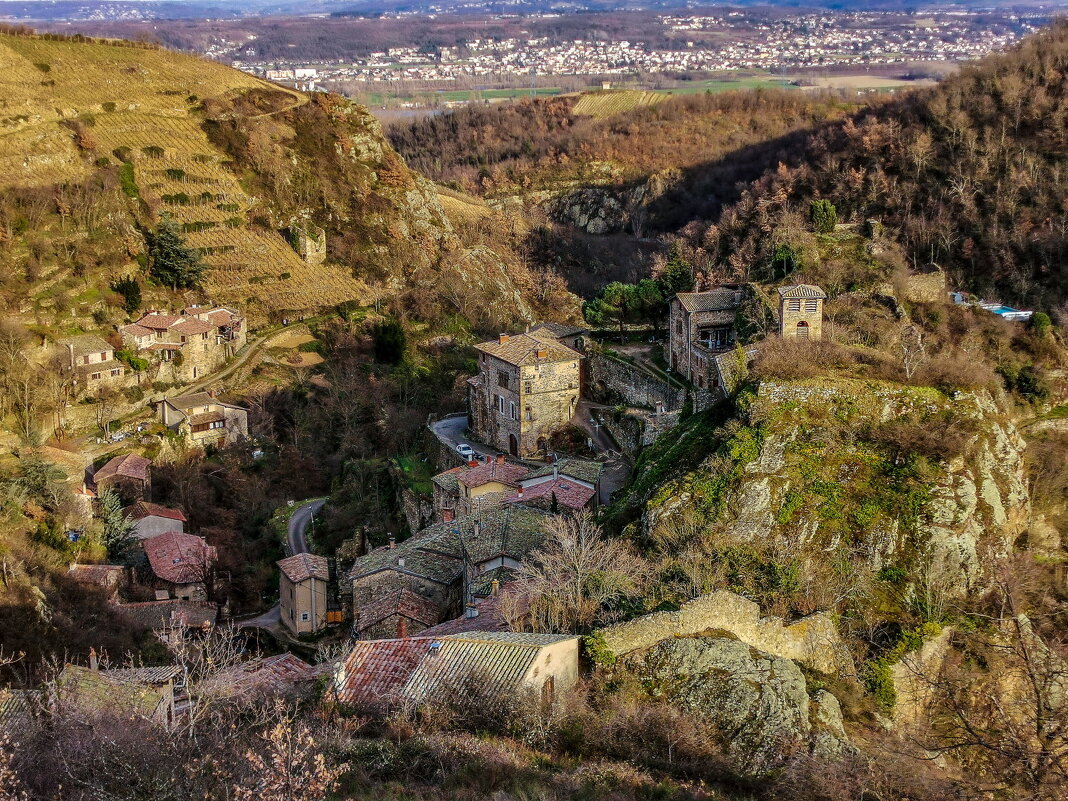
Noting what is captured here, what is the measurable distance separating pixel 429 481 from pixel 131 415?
16942 millimetres

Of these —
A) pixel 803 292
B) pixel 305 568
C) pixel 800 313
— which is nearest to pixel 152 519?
pixel 305 568

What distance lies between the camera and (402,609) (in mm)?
29625

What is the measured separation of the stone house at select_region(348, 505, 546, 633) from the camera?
1148 inches

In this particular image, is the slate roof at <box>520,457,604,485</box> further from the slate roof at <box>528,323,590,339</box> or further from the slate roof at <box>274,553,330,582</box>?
the slate roof at <box>528,323,590,339</box>

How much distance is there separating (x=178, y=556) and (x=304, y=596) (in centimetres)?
719

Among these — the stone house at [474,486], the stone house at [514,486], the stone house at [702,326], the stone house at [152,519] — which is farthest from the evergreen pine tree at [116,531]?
the stone house at [702,326]

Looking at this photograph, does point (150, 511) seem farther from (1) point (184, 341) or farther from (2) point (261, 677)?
(2) point (261, 677)

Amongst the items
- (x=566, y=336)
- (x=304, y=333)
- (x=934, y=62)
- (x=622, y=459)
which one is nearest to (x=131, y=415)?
(x=304, y=333)

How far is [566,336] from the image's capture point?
1678 inches

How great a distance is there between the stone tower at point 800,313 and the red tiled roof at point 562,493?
751cm

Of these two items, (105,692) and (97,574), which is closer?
(105,692)

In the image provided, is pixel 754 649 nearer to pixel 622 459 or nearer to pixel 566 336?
pixel 622 459

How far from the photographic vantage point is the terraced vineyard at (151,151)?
2351 inches

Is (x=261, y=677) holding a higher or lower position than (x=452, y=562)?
higher
